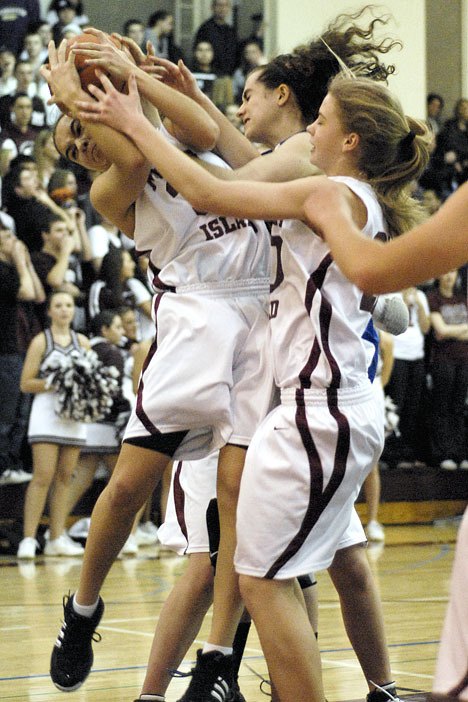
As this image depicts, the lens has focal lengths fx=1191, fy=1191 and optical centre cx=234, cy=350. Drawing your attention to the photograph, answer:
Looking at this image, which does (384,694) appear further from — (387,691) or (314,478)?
(314,478)

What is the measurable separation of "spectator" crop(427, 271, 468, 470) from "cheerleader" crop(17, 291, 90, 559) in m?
3.67

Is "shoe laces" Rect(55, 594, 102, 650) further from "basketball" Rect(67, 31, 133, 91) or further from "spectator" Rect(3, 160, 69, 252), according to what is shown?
"spectator" Rect(3, 160, 69, 252)

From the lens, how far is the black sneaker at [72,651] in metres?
3.37

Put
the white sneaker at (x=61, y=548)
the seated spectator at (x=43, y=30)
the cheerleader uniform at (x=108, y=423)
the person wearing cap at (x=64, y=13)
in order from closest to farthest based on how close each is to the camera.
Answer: the white sneaker at (x=61, y=548) < the cheerleader uniform at (x=108, y=423) < the seated spectator at (x=43, y=30) < the person wearing cap at (x=64, y=13)

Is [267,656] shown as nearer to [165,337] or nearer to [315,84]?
[165,337]

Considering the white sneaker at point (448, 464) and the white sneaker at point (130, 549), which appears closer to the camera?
the white sneaker at point (130, 549)

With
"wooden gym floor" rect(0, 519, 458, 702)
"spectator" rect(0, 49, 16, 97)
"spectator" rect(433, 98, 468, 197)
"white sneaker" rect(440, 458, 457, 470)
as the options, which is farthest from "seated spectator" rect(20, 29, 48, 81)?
"white sneaker" rect(440, 458, 457, 470)

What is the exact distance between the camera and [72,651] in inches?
133

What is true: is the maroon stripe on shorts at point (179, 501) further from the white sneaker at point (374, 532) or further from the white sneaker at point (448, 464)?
the white sneaker at point (448, 464)

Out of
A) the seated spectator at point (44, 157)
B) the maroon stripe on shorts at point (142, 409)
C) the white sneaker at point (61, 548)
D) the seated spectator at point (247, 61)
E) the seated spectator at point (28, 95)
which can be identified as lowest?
the white sneaker at point (61, 548)

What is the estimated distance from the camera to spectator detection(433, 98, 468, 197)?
13234 millimetres

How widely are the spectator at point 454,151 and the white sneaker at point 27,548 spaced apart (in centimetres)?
692

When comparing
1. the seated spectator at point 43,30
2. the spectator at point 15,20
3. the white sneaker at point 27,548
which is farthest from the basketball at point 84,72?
the spectator at point 15,20

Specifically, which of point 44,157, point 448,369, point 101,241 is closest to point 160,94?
point 101,241
